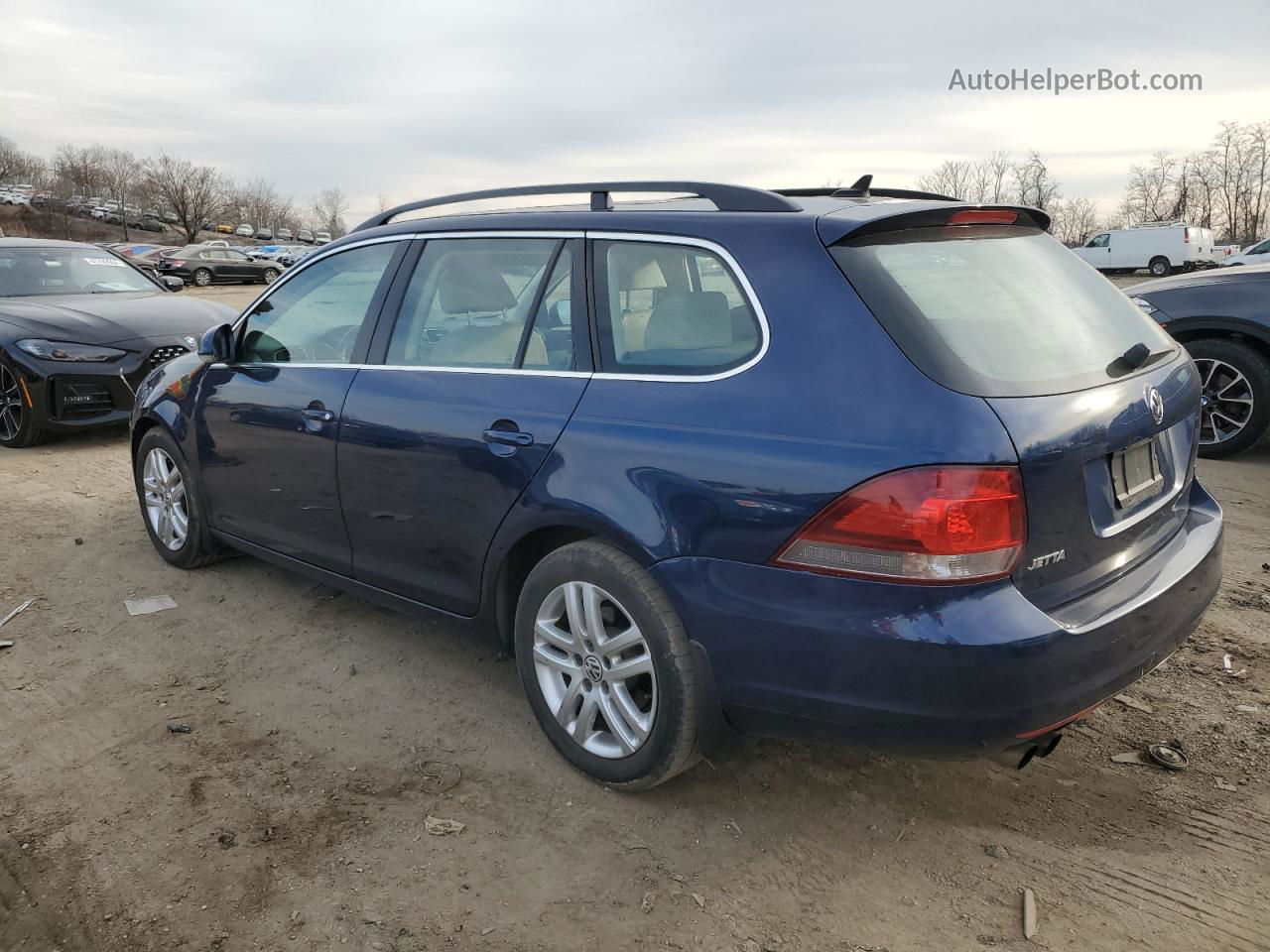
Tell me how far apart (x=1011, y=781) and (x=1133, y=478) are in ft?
3.35

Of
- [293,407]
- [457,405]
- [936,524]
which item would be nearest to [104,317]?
[293,407]

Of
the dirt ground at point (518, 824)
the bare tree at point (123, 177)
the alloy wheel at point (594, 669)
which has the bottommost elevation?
the dirt ground at point (518, 824)

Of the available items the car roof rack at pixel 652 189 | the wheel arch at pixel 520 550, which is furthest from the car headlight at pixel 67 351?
the wheel arch at pixel 520 550

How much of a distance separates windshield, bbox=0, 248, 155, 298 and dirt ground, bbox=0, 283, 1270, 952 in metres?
5.80

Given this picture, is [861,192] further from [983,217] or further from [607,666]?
[607,666]

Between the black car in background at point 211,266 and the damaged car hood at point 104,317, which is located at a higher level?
the black car in background at point 211,266

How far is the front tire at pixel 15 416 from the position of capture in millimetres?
7414

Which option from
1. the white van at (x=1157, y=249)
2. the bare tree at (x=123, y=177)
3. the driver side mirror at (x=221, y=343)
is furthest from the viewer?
the bare tree at (x=123, y=177)

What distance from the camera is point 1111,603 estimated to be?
2428 millimetres

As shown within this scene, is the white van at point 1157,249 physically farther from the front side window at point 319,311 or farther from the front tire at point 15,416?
the front side window at point 319,311

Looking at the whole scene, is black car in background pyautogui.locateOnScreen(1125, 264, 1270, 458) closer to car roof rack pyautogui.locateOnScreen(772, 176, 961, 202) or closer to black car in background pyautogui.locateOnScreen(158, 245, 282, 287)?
car roof rack pyautogui.locateOnScreen(772, 176, 961, 202)

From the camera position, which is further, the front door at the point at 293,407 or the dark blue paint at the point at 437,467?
the front door at the point at 293,407

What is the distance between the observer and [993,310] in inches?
101

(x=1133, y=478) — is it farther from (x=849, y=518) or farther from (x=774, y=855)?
(x=774, y=855)
